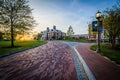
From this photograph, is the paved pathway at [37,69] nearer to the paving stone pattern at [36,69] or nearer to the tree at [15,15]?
the paving stone pattern at [36,69]

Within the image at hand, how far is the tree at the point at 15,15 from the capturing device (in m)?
19.2

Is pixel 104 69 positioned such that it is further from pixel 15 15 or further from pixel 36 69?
pixel 15 15

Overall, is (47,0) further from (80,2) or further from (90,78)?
(90,78)

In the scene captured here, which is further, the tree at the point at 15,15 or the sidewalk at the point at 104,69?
the tree at the point at 15,15

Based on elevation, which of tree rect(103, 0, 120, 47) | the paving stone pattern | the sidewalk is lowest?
the sidewalk

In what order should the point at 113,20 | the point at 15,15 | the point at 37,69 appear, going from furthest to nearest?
the point at 15,15
the point at 113,20
the point at 37,69

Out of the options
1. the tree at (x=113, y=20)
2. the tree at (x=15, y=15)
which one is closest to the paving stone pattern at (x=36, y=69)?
the tree at (x=15, y=15)

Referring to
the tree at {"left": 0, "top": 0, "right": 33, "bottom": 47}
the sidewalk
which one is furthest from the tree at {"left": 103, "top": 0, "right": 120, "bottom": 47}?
the tree at {"left": 0, "top": 0, "right": 33, "bottom": 47}

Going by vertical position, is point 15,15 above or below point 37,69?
above

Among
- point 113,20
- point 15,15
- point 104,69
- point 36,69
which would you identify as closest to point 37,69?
point 36,69

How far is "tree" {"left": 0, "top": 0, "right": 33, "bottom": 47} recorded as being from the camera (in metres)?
19.2

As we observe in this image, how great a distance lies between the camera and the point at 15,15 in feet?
65.8

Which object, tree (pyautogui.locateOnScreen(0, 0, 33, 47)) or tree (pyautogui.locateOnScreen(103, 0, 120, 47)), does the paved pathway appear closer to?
tree (pyautogui.locateOnScreen(0, 0, 33, 47))

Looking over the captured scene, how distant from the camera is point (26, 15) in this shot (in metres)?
20.7
